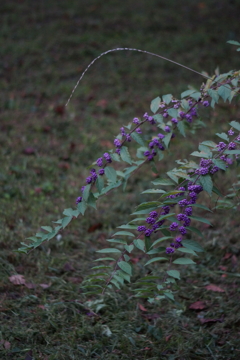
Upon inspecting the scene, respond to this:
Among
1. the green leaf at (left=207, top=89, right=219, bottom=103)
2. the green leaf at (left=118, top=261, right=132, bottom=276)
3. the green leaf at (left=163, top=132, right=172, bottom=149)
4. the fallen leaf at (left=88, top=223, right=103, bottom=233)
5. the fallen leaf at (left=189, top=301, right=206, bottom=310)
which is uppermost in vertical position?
the green leaf at (left=207, top=89, right=219, bottom=103)

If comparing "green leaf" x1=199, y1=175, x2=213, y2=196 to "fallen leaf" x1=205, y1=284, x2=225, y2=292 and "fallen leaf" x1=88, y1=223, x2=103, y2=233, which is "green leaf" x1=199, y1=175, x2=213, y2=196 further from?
"fallen leaf" x1=88, y1=223, x2=103, y2=233

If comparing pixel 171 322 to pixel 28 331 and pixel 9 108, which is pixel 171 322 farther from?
pixel 9 108

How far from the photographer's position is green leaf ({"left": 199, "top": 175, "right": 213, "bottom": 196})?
1428 millimetres

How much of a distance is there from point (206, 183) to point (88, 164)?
2558mm

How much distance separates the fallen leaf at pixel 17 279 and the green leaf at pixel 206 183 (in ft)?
4.41

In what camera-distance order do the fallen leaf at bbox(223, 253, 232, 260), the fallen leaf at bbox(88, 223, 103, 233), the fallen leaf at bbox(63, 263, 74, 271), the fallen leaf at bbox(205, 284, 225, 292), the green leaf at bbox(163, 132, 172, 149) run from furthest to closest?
1. the fallen leaf at bbox(88, 223, 103, 233)
2. the fallen leaf at bbox(223, 253, 232, 260)
3. the fallen leaf at bbox(63, 263, 74, 271)
4. the fallen leaf at bbox(205, 284, 225, 292)
5. the green leaf at bbox(163, 132, 172, 149)

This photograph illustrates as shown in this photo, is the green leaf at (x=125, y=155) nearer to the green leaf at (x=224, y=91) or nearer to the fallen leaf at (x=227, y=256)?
the green leaf at (x=224, y=91)

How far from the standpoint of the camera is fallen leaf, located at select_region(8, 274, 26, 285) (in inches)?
90.4

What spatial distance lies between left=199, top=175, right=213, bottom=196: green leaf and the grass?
928 mm

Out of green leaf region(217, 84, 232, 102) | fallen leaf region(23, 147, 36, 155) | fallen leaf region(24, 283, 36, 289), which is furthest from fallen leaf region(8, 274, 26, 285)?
fallen leaf region(23, 147, 36, 155)

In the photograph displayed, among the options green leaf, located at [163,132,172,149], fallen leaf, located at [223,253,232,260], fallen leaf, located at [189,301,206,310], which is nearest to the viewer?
green leaf, located at [163,132,172,149]

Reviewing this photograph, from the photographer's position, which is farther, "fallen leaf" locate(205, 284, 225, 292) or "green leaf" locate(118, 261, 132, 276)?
"fallen leaf" locate(205, 284, 225, 292)

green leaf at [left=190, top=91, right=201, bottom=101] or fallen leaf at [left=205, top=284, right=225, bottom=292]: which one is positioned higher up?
green leaf at [left=190, top=91, right=201, bottom=101]

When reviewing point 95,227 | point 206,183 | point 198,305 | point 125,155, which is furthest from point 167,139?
point 95,227
